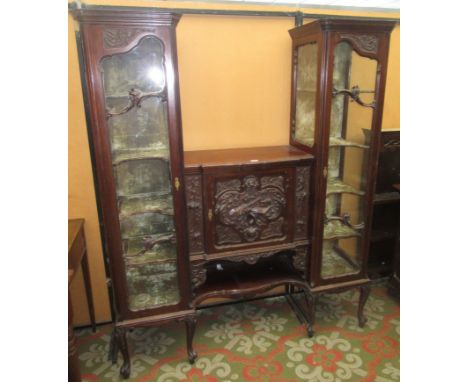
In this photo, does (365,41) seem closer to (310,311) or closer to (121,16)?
(121,16)

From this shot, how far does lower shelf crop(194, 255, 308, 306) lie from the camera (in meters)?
2.08

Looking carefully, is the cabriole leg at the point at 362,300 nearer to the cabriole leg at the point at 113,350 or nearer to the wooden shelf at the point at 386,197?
the wooden shelf at the point at 386,197

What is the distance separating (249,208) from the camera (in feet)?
6.37

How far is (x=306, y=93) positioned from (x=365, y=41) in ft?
1.37

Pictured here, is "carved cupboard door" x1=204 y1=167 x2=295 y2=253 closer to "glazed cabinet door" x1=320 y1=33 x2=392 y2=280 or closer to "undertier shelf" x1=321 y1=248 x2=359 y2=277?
"glazed cabinet door" x1=320 y1=33 x2=392 y2=280

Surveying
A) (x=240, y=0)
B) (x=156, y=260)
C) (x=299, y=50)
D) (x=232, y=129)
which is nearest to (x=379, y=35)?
(x=299, y=50)

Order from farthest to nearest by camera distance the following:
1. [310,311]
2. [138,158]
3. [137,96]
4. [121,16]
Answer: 1. [310,311]
2. [138,158]
3. [137,96]
4. [121,16]

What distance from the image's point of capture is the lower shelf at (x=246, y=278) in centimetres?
208

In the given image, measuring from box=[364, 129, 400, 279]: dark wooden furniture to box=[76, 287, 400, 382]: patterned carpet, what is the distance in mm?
346

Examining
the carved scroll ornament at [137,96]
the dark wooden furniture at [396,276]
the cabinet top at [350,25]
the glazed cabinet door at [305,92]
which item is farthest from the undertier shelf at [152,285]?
the dark wooden furniture at [396,276]

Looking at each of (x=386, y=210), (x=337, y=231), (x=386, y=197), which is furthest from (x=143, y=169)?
(x=386, y=210)

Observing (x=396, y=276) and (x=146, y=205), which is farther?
(x=396, y=276)

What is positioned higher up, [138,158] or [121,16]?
[121,16]

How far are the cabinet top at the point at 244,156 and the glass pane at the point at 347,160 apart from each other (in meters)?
0.25
